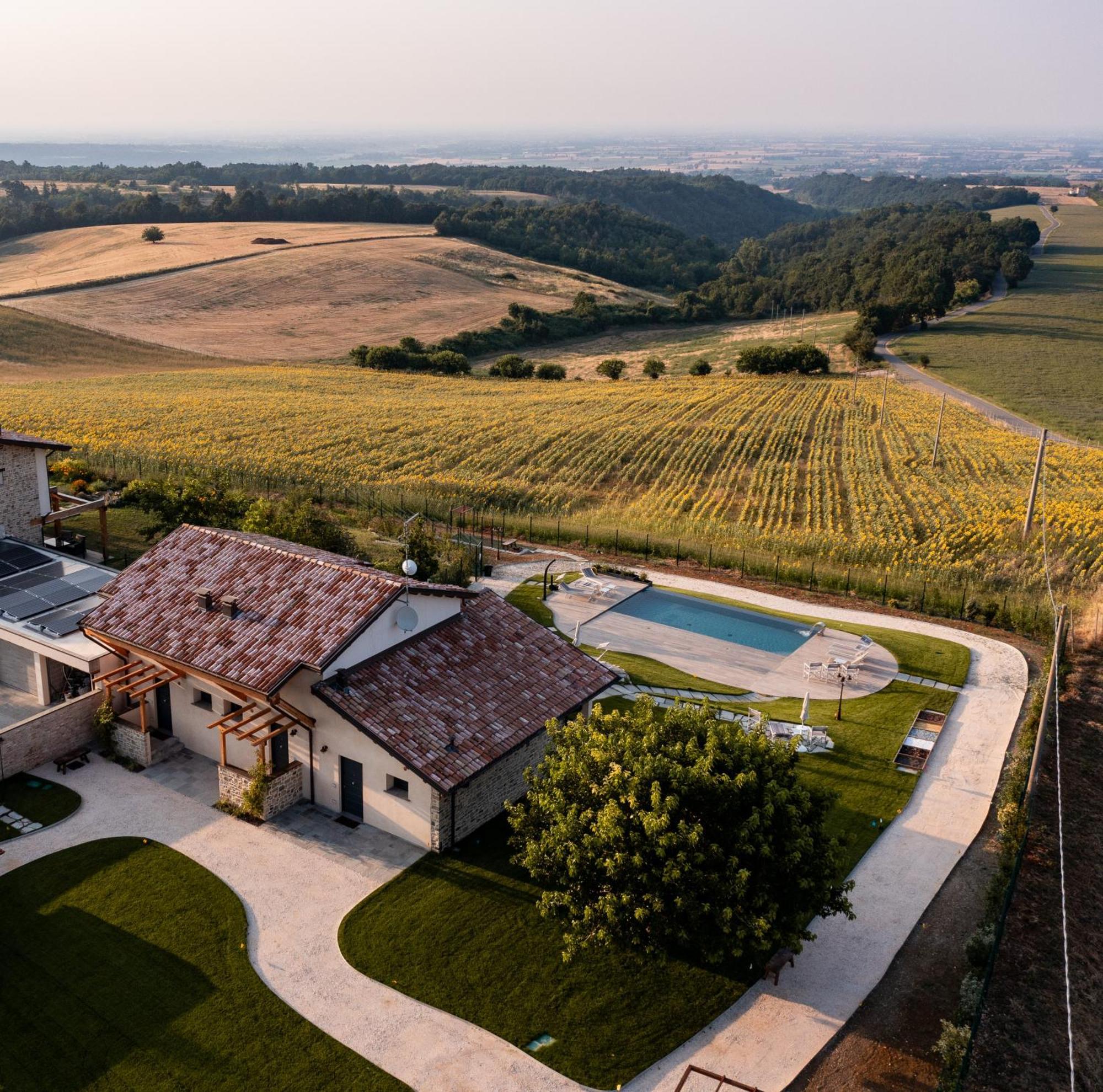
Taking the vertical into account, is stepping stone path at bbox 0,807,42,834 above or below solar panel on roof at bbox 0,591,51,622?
below

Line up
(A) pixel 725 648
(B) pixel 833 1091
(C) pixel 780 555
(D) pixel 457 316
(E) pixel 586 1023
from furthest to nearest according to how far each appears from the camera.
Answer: (D) pixel 457 316 → (C) pixel 780 555 → (A) pixel 725 648 → (E) pixel 586 1023 → (B) pixel 833 1091

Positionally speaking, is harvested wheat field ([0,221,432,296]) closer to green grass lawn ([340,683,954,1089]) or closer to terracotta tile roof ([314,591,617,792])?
terracotta tile roof ([314,591,617,792])

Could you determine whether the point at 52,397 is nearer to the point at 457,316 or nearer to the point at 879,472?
the point at 457,316

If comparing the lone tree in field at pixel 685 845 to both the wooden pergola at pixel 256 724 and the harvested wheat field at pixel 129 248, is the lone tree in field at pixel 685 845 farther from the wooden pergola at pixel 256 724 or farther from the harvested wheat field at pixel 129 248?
the harvested wheat field at pixel 129 248

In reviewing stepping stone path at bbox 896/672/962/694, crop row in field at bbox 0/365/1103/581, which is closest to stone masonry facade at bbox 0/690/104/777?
stepping stone path at bbox 896/672/962/694

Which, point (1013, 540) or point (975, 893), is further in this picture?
point (1013, 540)

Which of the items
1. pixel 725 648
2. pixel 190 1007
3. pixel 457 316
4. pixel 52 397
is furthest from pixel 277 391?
pixel 190 1007
